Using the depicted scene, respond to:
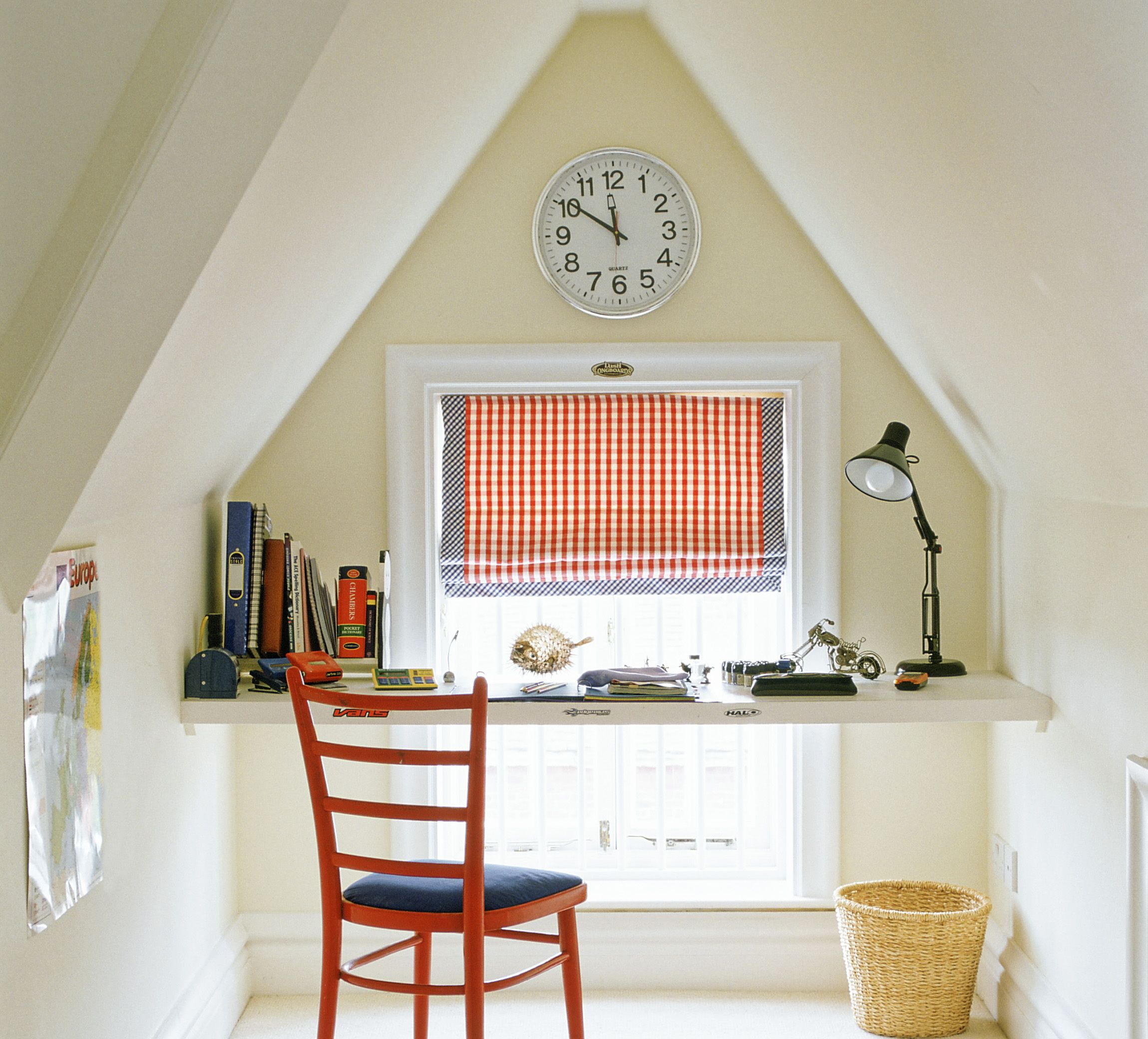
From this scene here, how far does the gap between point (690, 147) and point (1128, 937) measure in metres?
2.16

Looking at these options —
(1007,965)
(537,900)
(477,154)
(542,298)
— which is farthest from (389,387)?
(1007,965)

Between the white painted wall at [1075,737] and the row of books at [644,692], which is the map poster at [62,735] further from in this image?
the white painted wall at [1075,737]

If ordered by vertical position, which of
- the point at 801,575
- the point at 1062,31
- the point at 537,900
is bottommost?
the point at 537,900

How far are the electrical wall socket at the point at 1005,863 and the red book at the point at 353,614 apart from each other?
1766 millimetres

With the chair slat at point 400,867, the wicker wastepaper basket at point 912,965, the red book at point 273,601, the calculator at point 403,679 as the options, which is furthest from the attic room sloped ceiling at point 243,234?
the wicker wastepaper basket at point 912,965

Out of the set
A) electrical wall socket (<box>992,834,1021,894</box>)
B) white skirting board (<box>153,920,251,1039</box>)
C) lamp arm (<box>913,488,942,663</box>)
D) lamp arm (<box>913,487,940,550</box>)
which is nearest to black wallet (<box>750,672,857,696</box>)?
lamp arm (<box>913,488,942,663</box>)

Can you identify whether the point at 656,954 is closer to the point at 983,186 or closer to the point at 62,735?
the point at 62,735

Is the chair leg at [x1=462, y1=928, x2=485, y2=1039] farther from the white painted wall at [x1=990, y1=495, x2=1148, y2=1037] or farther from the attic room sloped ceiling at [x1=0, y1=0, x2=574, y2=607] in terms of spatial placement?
the white painted wall at [x1=990, y1=495, x2=1148, y2=1037]

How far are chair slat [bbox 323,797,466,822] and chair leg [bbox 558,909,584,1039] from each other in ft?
1.35

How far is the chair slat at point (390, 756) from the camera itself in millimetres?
2141

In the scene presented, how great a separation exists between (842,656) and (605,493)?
0.82 meters

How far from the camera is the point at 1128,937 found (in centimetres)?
214

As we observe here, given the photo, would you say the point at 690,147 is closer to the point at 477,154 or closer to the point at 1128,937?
the point at 477,154

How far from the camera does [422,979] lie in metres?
2.53
